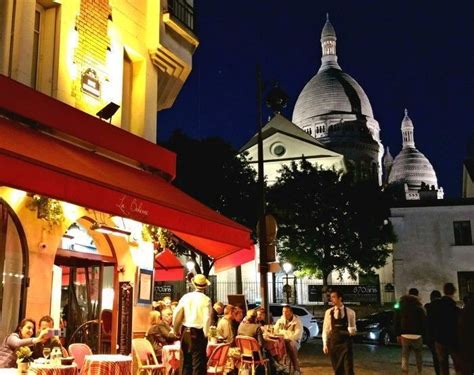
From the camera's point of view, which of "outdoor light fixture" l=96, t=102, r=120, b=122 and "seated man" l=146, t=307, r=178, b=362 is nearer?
"outdoor light fixture" l=96, t=102, r=120, b=122

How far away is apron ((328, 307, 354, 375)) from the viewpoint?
9.82 metres

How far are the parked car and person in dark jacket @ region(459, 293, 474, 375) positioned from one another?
54.8 feet

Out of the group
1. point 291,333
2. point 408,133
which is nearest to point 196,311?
point 291,333

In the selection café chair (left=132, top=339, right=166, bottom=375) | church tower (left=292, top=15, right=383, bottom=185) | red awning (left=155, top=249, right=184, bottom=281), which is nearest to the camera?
café chair (left=132, top=339, right=166, bottom=375)

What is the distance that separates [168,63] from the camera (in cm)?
1254

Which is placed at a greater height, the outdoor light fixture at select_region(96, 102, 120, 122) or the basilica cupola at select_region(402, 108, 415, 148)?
the basilica cupola at select_region(402, 108, 415, 148)

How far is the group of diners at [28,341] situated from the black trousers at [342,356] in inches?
182

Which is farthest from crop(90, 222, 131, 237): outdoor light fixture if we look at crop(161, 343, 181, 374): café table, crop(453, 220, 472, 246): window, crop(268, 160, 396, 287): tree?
crop(453, 220, 472, 246): window

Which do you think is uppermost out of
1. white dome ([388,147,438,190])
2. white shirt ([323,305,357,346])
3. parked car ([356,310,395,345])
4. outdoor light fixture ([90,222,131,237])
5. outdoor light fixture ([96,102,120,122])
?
white dome ([388,147,438,190])

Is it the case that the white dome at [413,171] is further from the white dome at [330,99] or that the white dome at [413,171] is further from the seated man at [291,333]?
the seated man at [291,333]

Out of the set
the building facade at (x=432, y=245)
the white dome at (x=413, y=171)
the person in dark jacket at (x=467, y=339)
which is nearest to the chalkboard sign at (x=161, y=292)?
the building facade at (x=432, y=245)

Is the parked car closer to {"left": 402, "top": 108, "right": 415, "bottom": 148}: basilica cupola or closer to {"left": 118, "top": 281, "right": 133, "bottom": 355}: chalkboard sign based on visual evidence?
{"left": 118, "top": 281, "right": 133, "bottom": 355}: chalkboard sign

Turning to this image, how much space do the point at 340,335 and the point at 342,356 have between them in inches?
13.6

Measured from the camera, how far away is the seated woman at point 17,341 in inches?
295
